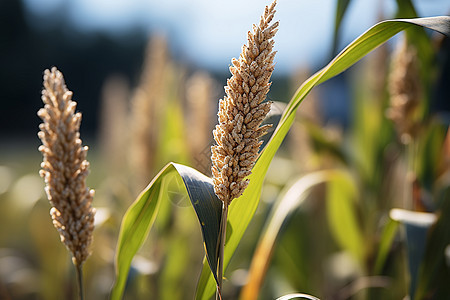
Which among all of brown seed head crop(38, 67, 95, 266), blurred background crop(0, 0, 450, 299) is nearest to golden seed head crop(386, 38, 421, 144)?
blurred background crop(0, 0, 450, 299)

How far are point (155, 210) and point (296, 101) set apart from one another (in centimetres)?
28

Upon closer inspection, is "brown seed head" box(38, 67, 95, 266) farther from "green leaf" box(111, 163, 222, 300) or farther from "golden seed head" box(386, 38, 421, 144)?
"golden seed head" box(386, 38, 421, 144)

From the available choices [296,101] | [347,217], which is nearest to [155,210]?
[296,101]

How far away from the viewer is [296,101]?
22.8 inches

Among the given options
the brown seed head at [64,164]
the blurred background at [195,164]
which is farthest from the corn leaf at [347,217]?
the brown seed head at [64,164]

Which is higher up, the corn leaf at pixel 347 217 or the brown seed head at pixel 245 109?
the brown seed head at pixel 245 109

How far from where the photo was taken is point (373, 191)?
140cm

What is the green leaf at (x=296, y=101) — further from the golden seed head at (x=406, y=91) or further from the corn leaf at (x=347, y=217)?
the corn leaf at (x=347, y=217)

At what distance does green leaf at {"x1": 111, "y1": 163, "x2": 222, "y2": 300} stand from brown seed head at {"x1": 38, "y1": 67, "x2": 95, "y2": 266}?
0.30 feet

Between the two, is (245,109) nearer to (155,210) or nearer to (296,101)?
(296,101)

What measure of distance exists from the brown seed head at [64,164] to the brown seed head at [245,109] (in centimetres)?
18

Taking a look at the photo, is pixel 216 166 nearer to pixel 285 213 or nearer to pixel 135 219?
pixel 135 219

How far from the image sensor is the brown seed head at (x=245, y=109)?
471 mm

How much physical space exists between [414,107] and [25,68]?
1178cm
